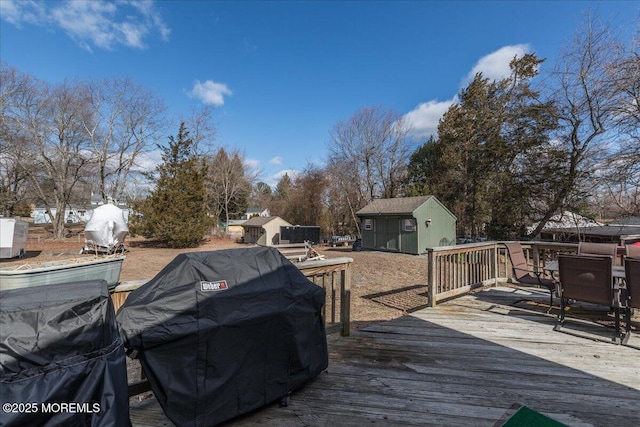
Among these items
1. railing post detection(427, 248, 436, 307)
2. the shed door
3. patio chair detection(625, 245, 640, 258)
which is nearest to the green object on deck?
railing post detection(427, 248, 436, 307)

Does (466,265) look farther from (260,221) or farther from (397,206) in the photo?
(260,221)

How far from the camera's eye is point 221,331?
1.92 meters

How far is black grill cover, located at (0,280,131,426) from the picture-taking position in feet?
4.16

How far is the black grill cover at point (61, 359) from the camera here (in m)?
1.27

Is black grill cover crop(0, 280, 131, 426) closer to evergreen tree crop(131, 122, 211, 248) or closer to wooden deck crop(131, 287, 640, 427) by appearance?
wooden deck crop(131, 287, 640, 427)

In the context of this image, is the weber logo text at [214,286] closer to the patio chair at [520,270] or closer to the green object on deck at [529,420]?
the green object on deck at [529,420]

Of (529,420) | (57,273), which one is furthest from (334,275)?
(57,273)

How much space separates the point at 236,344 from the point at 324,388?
3.25ft

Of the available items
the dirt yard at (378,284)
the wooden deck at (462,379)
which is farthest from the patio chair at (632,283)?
the dirt yard at (378,284)

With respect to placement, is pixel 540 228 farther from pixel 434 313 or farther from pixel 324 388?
pixel 324 388

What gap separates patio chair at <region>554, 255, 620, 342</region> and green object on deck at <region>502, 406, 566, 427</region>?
2.02 metres

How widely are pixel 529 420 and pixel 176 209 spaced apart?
65.6 feet

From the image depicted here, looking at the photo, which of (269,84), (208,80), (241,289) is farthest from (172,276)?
(208,80)

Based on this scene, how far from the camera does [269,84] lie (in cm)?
1658
